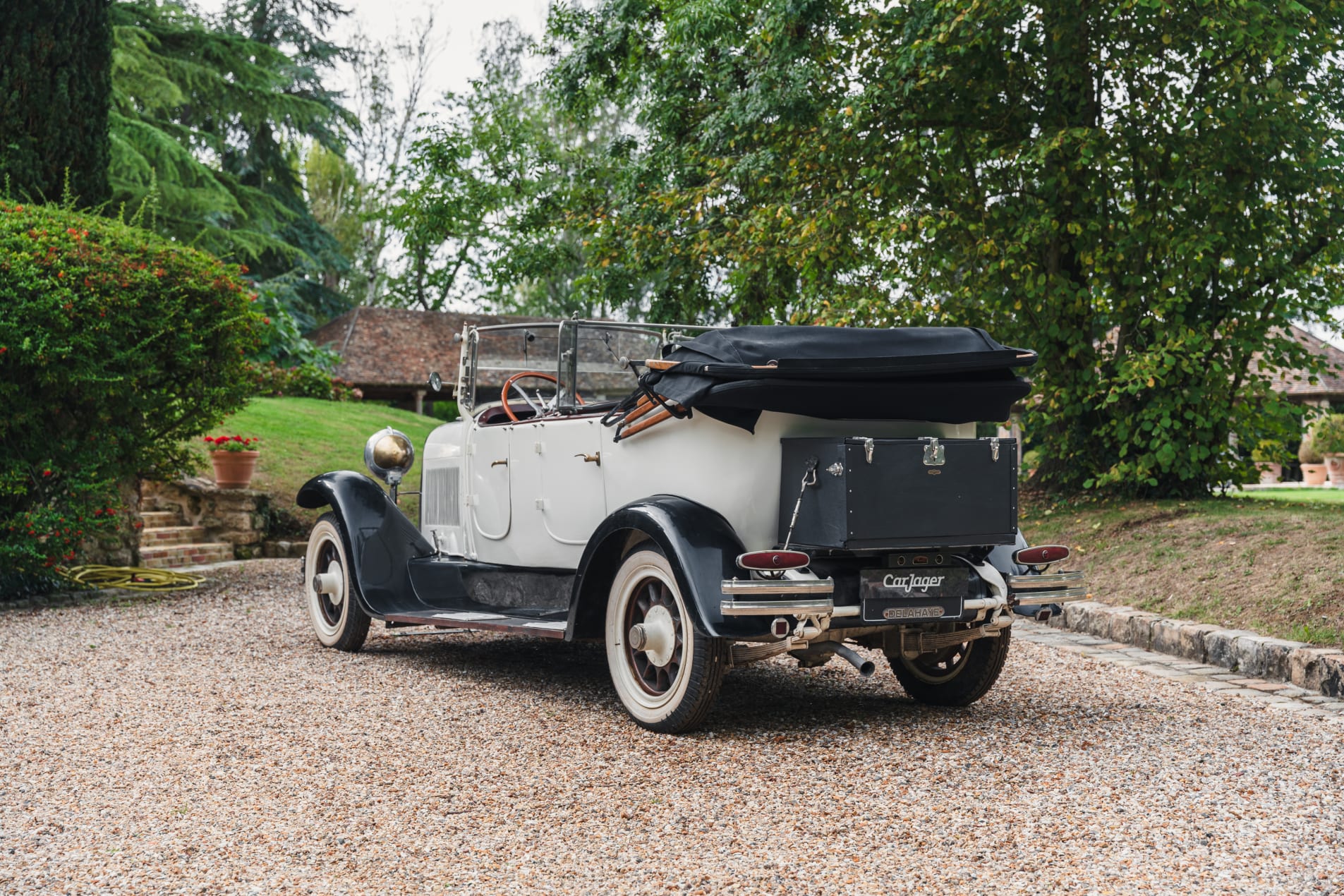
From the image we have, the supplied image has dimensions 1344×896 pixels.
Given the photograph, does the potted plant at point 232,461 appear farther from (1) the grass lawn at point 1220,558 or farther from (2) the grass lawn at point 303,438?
(1) the grass lawn at point 1220,558

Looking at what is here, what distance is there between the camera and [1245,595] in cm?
725

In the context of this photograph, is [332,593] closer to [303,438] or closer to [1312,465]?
[303,438]

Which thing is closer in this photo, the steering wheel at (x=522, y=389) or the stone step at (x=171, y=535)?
the steering wheel at (x=522, y=389)

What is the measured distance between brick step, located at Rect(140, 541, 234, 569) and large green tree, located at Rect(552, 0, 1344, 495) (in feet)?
20.3

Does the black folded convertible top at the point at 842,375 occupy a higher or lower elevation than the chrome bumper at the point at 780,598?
higher

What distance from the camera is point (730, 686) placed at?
5941mm

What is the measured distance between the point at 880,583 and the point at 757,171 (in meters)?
8.26

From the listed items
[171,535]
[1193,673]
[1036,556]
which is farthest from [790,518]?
[171,535]

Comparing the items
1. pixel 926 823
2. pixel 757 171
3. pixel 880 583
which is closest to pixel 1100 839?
pixel 926 823

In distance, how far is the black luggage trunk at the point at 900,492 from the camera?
4.49 meters

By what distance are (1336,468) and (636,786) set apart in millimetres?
24986

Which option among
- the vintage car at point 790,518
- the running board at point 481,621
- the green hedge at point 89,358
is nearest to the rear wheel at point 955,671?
the vintage car at point 790,518

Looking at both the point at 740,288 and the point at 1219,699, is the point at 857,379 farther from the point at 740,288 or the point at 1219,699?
the point at 740,288

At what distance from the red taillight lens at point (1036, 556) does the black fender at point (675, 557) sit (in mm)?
1273
